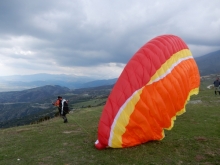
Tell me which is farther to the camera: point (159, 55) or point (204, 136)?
point (204, 136)

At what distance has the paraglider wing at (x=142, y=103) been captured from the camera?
10.2 meters

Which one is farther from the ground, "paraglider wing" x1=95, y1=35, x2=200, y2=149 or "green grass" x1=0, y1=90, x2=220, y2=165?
"paraglider wing" x1=95, y1=35, x2=200, y2=149

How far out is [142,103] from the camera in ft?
33.6

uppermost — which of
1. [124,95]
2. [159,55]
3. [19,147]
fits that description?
[159,55]

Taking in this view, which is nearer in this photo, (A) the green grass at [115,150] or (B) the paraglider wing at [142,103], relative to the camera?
(A) the green grass at [115,150]

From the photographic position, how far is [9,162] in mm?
10469

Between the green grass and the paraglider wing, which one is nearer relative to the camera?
the green grass

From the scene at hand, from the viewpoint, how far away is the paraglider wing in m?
10.2

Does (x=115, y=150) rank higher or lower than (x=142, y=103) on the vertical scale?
lower

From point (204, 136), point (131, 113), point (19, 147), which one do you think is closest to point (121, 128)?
point (131, 113)

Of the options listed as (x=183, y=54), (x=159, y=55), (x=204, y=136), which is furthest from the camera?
(x=183, y=54)

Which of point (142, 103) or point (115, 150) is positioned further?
point (115, 150)

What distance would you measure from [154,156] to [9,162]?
281 inches

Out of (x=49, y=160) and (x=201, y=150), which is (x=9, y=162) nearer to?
(x=49, y=160)
